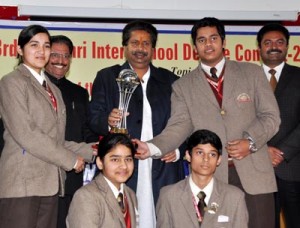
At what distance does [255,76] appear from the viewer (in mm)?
3828

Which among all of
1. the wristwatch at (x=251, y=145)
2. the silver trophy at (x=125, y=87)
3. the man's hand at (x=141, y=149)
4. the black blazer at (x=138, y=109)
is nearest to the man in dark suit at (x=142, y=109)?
the black blazer at (x=138, y=109)

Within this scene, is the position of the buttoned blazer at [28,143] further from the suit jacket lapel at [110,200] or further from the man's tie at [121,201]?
the man's tie at [121,201]

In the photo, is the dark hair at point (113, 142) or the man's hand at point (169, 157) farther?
the man's hand at point (169, 157)

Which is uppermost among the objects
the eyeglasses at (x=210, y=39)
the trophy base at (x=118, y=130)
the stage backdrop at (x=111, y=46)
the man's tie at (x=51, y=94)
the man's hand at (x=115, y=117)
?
the stage backdrop at (x=111, y=46)

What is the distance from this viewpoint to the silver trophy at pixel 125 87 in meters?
3.79

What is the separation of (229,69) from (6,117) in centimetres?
154

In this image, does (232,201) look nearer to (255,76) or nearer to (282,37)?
(255,76)

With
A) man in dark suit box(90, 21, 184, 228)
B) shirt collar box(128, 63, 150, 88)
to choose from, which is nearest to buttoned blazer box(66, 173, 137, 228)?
man in dark suit box(90, 21, 184, 228)

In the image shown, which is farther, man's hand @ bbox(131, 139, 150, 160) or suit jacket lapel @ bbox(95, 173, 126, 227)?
man's hand @ bbox(131, 139, 150, 160)

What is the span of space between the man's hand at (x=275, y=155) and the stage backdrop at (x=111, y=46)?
180 centimetres

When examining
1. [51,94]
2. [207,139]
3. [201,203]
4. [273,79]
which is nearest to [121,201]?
[201,203]

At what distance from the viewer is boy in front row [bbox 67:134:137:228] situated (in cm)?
341

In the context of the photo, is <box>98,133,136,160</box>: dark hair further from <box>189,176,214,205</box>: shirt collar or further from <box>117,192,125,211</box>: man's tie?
<box>189,176,214,205</box>: shirt collar

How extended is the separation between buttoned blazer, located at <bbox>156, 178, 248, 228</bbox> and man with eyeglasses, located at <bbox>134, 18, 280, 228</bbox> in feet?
0.29
